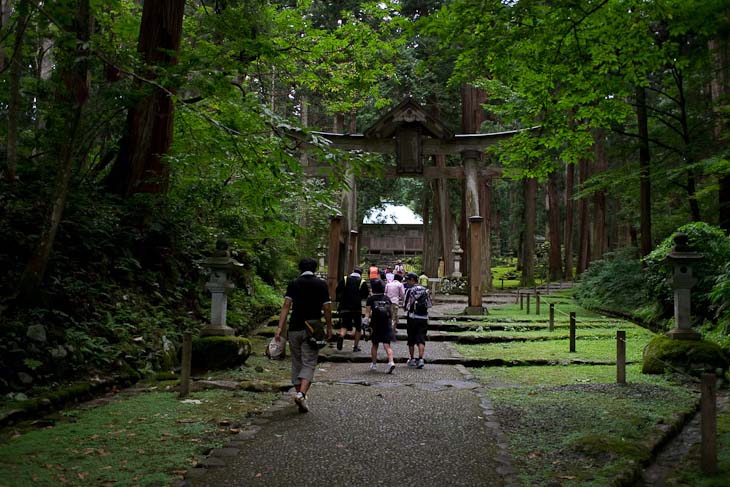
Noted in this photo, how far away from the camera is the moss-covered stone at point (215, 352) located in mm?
8594

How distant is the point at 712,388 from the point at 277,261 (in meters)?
14.8

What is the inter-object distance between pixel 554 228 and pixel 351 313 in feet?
66.2

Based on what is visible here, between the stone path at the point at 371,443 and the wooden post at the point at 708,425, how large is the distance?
5.04ft

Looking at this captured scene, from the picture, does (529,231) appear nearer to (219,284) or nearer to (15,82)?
(219,284)

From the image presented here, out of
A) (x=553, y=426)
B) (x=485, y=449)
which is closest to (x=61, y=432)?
(x=485, y=449)

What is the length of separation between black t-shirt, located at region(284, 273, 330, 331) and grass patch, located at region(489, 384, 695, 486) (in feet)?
7.68

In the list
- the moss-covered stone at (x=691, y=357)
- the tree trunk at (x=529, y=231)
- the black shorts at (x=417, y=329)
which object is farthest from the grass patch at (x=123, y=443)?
the tree trunk at (x=529, y=231)

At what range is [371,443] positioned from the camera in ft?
16.7

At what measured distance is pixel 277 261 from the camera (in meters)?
18.0

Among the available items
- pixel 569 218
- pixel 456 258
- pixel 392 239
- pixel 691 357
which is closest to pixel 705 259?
pixel 691 357

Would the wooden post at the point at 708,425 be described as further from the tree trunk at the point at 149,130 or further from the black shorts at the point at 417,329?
the tree trunk at the point at 149,130

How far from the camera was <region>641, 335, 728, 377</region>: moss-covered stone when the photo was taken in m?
7.96

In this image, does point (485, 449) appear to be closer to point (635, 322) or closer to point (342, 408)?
point (342, 408)

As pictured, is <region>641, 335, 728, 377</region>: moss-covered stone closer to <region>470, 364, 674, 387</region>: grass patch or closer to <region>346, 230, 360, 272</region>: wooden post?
<region>470, 364, 674, 387</region>: grass patch
